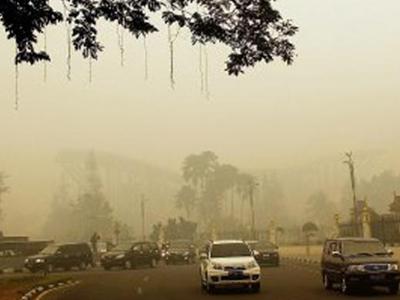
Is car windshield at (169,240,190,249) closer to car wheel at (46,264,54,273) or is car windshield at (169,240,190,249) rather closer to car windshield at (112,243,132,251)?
car windshield at (112,243,132,251)

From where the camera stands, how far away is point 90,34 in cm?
1492

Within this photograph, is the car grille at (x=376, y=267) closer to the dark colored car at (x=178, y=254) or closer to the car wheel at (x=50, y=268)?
the car wheel at (x=50, y=268)

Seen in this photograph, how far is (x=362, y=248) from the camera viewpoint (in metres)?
23.8

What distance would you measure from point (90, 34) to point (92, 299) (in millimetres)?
11710

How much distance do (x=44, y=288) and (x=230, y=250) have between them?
26.2 ft

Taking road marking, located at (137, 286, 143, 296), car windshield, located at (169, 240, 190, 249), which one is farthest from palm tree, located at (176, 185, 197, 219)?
road marking, located at (137, 286, 143, 296)

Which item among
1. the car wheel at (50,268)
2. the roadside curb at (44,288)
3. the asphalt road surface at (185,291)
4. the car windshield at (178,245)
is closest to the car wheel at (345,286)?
the asphalt road surface at (185,291)

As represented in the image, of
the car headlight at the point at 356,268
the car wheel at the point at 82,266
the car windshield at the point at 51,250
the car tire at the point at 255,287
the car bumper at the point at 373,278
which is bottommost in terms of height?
the car wheel at the point at 82,266

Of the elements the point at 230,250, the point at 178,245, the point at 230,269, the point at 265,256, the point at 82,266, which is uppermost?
the point at 230,250

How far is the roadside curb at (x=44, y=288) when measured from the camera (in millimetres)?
24973

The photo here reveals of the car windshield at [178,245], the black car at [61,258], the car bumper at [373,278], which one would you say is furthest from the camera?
the car windshield at [178,245]

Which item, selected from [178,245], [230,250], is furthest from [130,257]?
[230,250]

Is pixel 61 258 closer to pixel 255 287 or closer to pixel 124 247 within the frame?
pixel 124 247

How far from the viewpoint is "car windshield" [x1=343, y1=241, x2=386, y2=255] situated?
928 inches
